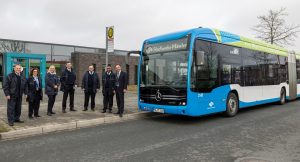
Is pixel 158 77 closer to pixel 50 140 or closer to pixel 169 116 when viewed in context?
pixel 169 116

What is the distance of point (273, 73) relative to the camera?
13.2 meters

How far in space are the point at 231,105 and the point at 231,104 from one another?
0.13ft

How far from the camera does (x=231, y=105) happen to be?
33.7ft

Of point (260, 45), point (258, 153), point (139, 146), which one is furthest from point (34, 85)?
point (260, 45)

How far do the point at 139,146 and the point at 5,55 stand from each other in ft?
59.7

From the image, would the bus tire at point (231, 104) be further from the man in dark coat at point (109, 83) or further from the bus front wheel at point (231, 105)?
the man in dark coat at point (109, 83)

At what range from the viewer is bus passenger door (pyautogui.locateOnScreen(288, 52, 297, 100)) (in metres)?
15.2

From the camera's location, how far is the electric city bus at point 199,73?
8.56 m

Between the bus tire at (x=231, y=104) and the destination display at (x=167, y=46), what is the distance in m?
2.76

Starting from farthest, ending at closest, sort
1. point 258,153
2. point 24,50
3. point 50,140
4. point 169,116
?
point 24,50, point 169,116, point 50,140, point 258,153

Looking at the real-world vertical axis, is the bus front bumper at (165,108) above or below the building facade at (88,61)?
below

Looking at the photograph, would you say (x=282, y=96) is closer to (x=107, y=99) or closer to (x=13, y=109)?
(x=107, y=99)

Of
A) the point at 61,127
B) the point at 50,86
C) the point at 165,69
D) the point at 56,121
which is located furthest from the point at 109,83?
the point at 61,127

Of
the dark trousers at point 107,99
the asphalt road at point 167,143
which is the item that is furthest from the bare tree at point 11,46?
the asphalt road at point 167,143
